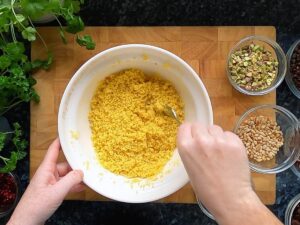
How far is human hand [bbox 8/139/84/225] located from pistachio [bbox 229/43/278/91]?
23.0 inches

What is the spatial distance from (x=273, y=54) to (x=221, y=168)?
54cm

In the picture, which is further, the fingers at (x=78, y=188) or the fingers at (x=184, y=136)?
the fingers at (x=78, y=188)

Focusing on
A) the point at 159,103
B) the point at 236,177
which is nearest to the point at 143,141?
the point at 159,103

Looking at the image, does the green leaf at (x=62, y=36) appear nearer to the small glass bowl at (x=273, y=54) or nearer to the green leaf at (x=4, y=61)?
the green leaf at (x=4, y=61)

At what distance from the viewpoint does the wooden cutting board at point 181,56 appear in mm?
1507

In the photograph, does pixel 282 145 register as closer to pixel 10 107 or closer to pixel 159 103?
pixel 159 103

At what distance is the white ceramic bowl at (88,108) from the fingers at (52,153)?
0.03 m

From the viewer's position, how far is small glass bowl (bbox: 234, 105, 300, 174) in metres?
1.50

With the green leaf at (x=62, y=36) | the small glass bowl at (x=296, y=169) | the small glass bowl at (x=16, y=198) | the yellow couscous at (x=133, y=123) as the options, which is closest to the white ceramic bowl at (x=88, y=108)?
the yellow couscous at (x=133, y=123)

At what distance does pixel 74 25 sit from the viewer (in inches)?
55.2

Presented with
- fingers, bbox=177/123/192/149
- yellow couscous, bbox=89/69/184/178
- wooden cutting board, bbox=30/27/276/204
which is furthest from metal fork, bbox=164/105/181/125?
fingers, bbox=177/123/192/149

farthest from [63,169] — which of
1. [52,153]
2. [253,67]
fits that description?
[253,67]

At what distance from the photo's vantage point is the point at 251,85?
1.50 meters

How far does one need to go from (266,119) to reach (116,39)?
21.5 inches
